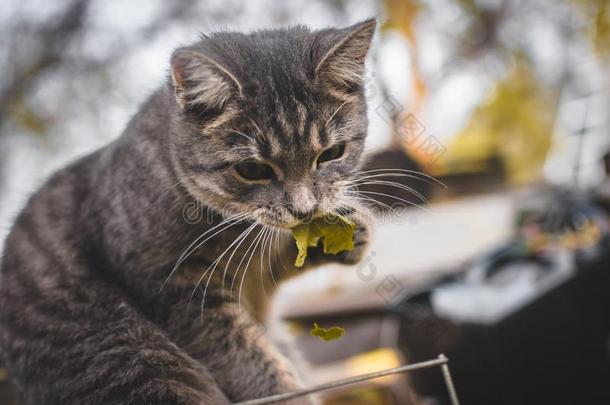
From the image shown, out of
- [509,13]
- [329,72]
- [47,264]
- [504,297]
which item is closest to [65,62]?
[47,264]

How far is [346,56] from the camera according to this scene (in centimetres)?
106

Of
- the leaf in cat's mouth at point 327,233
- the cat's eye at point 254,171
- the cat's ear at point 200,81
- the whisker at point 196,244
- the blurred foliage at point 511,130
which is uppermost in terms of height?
the blurred foliage at point 511,130

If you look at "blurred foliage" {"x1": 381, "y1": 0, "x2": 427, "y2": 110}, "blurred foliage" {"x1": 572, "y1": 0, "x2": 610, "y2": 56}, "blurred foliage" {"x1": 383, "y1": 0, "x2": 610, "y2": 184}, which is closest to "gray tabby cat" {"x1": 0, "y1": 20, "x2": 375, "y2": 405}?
"blurred foliage" {"x1": 381, "y1": 0, "x2": 427, "y2": 110}

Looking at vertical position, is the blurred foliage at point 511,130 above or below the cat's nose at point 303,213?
above

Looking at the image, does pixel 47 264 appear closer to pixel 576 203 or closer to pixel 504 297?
pixel 504 297

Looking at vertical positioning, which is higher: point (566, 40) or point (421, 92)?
point (566, 40)

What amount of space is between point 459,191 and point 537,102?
84cm

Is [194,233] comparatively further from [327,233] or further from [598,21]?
[598,21]

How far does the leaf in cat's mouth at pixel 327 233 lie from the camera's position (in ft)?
3.46

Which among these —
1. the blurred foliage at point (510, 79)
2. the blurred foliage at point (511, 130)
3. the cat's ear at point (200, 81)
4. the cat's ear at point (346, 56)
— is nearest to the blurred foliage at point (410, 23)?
the blurred foliage at point (510, 79)

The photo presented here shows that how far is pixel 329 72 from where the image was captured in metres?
1.08

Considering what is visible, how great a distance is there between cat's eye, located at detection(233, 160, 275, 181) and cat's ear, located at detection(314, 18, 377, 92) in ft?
0.74

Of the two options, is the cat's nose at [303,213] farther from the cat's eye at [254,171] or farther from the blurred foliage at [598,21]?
the blurred foliage at [598,21]

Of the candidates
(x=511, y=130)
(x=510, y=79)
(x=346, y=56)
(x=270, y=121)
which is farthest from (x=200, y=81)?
(x=511, y=130)
